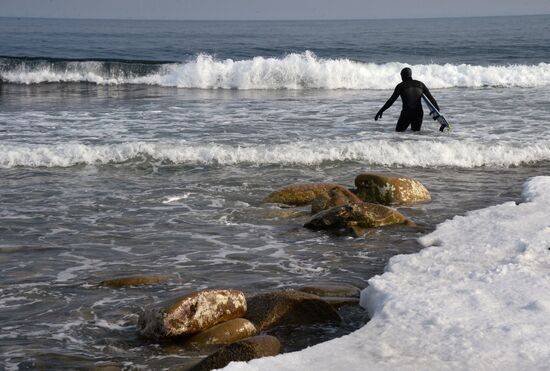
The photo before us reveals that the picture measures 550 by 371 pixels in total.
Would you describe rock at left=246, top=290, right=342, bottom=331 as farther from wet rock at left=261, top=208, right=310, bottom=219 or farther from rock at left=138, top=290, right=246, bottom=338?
wet rock at left=261, top=208, right=310, bottom=219

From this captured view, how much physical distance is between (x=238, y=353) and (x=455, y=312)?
168cm

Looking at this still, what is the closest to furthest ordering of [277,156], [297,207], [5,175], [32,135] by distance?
[297,207] → [5,175] → [277,156] → [32,135]

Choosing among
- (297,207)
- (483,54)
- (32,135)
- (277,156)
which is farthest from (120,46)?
(297,207)

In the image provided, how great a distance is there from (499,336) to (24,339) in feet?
10.9

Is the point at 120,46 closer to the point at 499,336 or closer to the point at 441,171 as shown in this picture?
the point at 441,171

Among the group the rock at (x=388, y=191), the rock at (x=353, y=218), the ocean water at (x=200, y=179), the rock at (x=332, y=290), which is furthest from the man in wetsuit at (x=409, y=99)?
the rock at (x=332, y=290)

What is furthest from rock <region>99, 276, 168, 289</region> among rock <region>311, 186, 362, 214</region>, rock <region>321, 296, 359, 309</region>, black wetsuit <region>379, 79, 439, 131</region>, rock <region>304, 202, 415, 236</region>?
black wetsuit <region>379, 79, 439, 131</region>

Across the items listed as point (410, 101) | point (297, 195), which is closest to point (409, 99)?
point (410, 101)

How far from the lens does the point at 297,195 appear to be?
10.2 meters

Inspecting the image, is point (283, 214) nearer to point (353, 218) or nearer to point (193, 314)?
point (353, 218)

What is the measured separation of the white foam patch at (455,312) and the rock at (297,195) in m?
2.23

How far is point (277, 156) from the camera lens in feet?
44.1

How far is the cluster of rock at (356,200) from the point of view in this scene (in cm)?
894

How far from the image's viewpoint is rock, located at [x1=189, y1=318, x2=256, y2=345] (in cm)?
581
